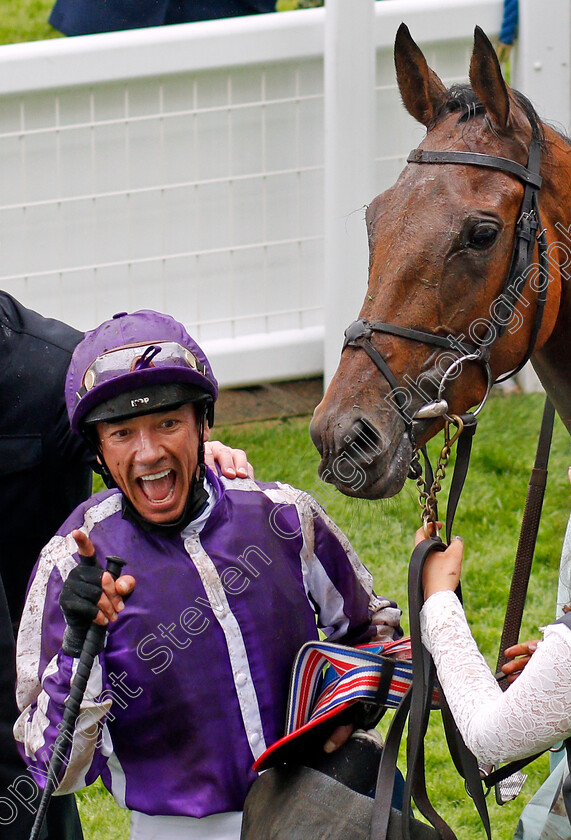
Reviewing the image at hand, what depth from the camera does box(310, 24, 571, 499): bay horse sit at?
2.17 meters

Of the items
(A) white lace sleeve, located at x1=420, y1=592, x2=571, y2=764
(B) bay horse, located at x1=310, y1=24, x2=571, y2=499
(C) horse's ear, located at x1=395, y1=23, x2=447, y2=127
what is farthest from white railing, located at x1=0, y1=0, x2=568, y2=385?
(A) white lace sleeve, located at x1=420, y1=592, x2=571, y2=764

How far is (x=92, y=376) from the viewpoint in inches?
90.2

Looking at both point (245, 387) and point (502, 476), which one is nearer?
point (502, 476)

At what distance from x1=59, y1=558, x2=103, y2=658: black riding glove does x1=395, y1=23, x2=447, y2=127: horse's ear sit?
1242 millimetres

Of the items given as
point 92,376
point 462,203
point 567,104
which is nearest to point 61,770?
point 92,376

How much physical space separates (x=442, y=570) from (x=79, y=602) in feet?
2.19

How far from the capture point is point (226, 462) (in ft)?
8.30

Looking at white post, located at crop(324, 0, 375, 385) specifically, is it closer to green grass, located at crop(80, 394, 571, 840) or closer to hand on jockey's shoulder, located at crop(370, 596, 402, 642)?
green grass, located at crop(80, 394, 571, 840)

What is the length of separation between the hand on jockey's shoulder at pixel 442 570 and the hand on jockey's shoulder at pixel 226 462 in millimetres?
546

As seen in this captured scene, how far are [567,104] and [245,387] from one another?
2244 mm

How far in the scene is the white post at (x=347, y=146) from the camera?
536 centimetres

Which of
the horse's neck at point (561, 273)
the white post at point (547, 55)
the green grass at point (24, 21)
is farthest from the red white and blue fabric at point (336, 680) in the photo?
the green grass at point (24, 21)

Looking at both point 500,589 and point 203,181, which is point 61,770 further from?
point 203,181

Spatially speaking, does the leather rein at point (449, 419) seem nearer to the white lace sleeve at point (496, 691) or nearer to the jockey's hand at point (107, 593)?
the white lace sleeve at point (496, 691)
